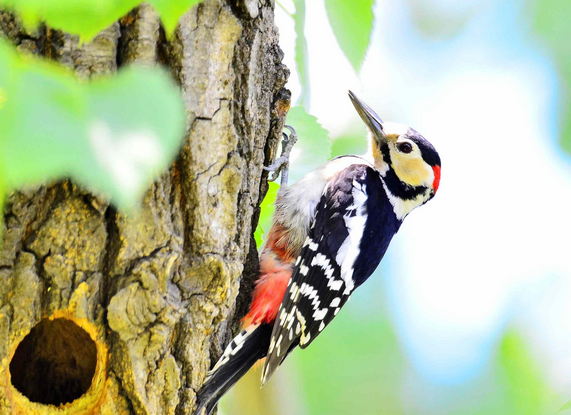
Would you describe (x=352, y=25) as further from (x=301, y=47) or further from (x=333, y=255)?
(x=333, y=255)

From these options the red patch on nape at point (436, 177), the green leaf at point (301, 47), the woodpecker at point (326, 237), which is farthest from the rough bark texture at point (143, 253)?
the red patch on nape at point (436, 177)

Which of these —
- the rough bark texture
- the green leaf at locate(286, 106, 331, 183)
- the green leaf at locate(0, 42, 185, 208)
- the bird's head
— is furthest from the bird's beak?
the green leaf at locate(0, 42, 185, 208)

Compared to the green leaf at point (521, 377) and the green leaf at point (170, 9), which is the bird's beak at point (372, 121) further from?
the green leaf at point (170, 9)

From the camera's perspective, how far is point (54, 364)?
5.51 feet

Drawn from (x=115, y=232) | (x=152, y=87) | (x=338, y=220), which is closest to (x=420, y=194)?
(x=338, y=220)

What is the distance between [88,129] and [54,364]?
1.34 meters

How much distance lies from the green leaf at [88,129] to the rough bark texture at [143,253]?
898mm

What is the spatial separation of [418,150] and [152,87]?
2.36m

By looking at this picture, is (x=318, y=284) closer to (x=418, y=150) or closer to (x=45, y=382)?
(x=418, y=150)

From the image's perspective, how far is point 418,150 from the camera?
279 cm

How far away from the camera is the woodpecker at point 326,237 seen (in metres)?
2.14

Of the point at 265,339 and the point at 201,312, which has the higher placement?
the point at 201,312

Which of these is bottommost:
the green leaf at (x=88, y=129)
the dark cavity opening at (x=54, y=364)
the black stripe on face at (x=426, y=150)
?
the black stripe on face at (x=426, y=150)

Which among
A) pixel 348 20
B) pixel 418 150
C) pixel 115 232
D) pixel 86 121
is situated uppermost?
pixel 86 121
